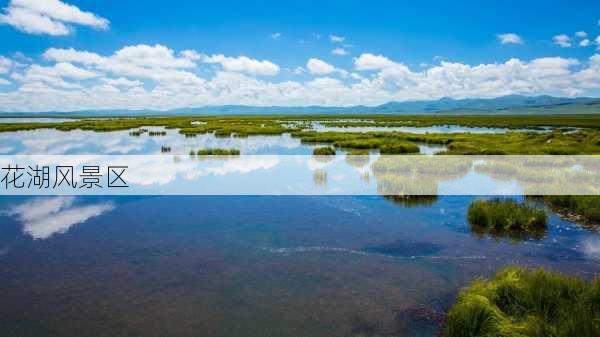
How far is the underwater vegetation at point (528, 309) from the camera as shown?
241 inches

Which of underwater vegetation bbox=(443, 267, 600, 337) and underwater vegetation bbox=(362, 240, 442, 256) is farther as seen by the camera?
underwater vegetation bbox=(362, 240, 442, 256)

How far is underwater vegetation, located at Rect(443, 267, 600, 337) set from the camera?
6125 mm

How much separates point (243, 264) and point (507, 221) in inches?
356

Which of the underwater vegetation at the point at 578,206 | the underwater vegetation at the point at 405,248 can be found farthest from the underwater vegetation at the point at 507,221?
the underwater vegetation at the point at 405,248

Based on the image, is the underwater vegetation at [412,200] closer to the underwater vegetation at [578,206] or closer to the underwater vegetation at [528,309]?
the underwater vegetation at [578,206]

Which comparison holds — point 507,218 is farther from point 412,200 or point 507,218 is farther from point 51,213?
point 51,213

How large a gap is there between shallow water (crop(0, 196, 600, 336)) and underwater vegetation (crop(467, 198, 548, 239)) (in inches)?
18.7

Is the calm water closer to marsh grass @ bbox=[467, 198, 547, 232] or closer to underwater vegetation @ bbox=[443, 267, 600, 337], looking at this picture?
marsh grass @ bbox=[467, 198, 547, 232]

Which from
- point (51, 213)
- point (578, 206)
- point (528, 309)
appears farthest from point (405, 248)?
point (51, 213)

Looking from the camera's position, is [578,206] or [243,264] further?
[578,206]

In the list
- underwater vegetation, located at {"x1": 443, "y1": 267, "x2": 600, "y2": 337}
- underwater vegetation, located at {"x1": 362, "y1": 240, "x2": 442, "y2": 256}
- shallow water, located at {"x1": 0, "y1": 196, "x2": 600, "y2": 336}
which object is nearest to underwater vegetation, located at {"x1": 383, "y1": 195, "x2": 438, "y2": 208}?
shallow water, located at {"x1": 0, "y1": 196, "x2": 600, "y2": 336}

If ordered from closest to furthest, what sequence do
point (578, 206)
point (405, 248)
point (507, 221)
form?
point (405, 248) < point (507, 221) < point (578, 206)

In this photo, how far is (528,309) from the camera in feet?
23.1

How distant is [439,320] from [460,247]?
14.8 ft
